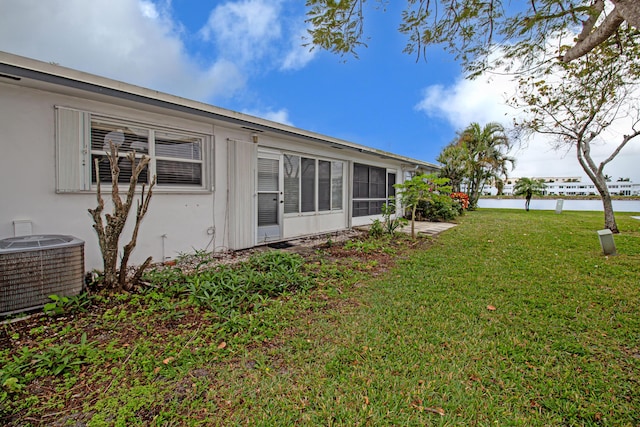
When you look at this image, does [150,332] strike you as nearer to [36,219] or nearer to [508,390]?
[36,219]

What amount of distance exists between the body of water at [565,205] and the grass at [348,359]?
23888mm

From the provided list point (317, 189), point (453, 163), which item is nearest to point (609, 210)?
point (453, 163)

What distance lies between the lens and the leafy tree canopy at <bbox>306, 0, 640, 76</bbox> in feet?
16.6

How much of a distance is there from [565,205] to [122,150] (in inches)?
1214

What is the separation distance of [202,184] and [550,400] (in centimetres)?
570

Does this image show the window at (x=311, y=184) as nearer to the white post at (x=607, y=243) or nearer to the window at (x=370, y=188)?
the window at (x=370, y=188)

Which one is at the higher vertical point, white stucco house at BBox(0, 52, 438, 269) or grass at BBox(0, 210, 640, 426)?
white stucco house at BBox(0, 52, 438, 269)

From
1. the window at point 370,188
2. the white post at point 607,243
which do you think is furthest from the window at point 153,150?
the white post at point 607,243

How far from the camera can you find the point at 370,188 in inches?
421

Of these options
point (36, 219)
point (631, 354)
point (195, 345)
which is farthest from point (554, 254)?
point (36, 219)

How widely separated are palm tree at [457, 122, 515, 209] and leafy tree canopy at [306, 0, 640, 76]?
1444 cm

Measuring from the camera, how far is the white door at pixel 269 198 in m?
6.71

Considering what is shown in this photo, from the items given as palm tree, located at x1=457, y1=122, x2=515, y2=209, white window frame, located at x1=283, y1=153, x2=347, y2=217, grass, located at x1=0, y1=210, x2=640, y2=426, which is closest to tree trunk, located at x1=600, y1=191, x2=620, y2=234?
grass, located at x1=0, y1=210, x2=640, y2=426

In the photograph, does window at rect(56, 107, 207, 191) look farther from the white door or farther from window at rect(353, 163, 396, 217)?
window at rect(353, 163, 396, 217)
